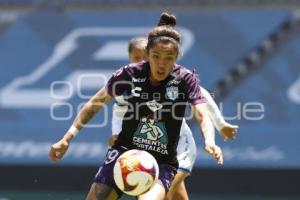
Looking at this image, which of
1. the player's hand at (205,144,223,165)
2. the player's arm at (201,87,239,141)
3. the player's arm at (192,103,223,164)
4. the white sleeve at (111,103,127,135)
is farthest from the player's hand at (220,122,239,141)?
the white sleeve at (111,103,127,135)

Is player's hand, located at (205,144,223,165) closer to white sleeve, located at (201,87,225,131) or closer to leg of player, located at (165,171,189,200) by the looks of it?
white sleeve, located at (201,87,225,131)

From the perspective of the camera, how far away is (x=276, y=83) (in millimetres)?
12039

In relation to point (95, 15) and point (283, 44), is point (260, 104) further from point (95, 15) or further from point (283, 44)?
point (95, 15)

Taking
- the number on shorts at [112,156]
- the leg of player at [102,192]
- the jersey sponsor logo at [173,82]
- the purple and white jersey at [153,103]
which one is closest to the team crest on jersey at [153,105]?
the purple and white jersey at [153,103]

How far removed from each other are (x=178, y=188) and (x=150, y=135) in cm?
89

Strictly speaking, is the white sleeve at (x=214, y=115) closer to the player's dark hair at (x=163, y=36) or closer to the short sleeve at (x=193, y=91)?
the short sleeve at (x=193, y=91)

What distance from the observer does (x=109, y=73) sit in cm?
1225

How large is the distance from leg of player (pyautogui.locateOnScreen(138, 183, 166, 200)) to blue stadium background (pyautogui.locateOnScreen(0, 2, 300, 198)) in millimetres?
5461

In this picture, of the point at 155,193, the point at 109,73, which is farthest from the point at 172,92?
the point at 109,73

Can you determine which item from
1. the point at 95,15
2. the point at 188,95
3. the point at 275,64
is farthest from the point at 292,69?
the point at 188,95

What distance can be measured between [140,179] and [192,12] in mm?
6204

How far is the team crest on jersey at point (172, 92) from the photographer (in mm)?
6684

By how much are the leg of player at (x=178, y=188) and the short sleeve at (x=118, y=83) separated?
90 centimetres

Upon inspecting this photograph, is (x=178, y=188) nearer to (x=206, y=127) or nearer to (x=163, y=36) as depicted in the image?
(x=206, y=127)
